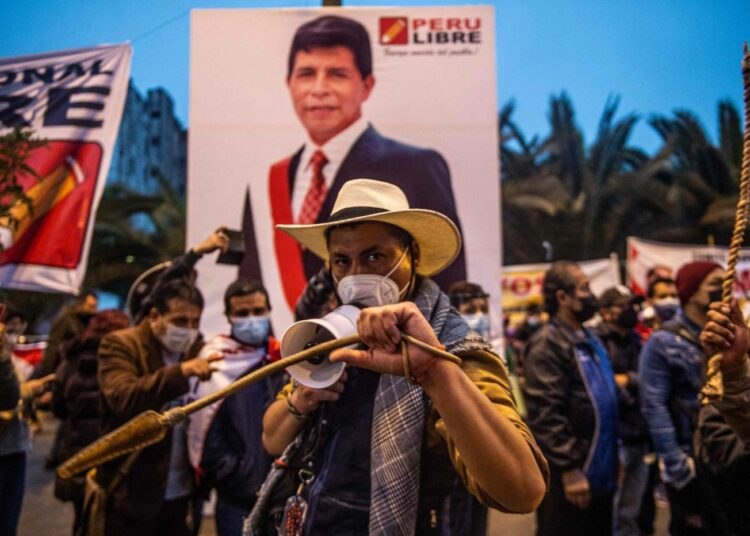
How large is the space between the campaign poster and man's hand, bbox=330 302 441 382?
11.5 feet

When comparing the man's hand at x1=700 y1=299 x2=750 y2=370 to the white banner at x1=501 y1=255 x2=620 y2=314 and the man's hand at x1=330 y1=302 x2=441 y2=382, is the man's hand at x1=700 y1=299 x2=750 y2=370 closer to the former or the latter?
the man's hand at x1=330 y1=302 x2=441 y2=382

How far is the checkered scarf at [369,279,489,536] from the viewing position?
1535 mm

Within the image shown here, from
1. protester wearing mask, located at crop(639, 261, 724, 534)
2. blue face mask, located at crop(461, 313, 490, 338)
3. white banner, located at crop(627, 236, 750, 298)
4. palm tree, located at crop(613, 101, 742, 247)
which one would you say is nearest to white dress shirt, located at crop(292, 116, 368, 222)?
blue face mask, located at crop(461, 313, 490, 338)

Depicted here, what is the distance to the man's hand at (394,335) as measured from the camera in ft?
4.16

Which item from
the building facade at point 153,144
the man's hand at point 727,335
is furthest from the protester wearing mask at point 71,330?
the building facade at point 153,144

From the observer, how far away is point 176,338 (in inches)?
133

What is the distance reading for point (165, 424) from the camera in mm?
1370

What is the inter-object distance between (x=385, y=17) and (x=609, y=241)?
12799 mm

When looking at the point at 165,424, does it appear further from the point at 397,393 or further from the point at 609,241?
the point at 609,241

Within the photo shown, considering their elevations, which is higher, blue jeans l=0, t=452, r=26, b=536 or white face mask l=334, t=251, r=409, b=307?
white face mask l=334, t=251, r=409, b=307

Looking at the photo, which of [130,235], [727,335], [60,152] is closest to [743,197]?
[727,335]

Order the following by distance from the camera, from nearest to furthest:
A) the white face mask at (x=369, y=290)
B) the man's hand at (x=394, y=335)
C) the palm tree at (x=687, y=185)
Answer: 1. the man's hand at (x=394, y=335)
2. the white face mask at (x=369, y=290)
3. the palm tree at (x=687, y=185)

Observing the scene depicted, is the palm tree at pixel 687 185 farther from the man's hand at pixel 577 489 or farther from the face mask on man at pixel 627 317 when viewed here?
the man's hand at pixel 577 489

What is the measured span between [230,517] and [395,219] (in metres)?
2.25
